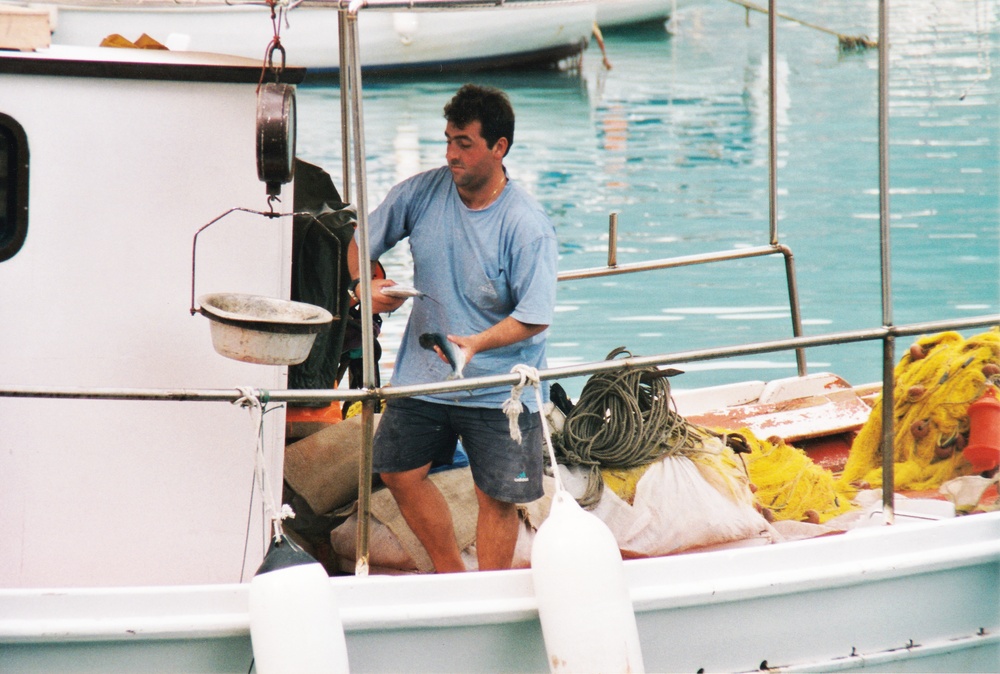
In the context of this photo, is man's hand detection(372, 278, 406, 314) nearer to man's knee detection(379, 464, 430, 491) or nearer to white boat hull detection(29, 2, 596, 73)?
man's knee detection(379, 464, 430, 491)

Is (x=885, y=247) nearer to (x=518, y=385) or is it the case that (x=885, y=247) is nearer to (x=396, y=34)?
(x=518, y=385)

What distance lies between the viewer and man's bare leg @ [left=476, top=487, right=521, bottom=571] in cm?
389

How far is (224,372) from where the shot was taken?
3.54 metres

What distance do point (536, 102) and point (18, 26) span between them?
795 inches

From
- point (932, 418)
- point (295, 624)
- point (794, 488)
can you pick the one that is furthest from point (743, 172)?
point (295, 624)

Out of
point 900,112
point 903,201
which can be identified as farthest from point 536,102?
point 903,201

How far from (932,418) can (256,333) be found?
115 inches

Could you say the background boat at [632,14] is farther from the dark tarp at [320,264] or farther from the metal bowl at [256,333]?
the metal bowl at [256,333]

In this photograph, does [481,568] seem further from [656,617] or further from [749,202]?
[749,202]

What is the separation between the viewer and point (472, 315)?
3959 millimetres

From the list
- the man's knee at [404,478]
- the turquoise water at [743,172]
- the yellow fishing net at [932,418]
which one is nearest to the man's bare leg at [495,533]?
the man's knee at [404,478]

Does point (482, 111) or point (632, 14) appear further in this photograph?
point (632, 14)

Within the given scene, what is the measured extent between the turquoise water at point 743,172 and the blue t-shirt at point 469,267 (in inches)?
218

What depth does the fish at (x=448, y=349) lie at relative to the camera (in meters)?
3.64
